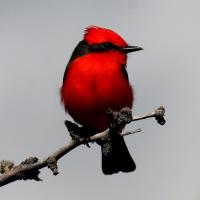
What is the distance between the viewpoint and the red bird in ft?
27.0

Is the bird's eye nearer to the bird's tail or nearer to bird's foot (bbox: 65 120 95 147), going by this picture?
the bird's tail

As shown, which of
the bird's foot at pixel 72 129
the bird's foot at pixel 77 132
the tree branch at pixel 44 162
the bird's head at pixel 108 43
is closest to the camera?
the tree branch at pixel 44 162

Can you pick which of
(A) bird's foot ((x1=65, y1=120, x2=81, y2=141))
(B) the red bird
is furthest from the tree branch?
(B) the red bird

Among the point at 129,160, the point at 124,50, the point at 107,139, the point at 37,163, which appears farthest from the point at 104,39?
the point at 37,163

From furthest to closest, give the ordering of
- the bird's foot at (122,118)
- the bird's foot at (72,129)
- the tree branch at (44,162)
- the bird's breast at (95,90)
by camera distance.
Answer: the bird's breast at (95,90) < the bird's foot at (72,129) < the bird's foot at (122,118) < the tree branch at (44,162)

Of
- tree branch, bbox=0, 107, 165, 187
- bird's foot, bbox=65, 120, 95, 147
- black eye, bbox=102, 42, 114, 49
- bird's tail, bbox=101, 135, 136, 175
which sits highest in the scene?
black eye, bbox=102, 42, 114, 49

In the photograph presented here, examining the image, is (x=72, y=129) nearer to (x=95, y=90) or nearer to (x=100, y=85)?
(x=95, y=90)

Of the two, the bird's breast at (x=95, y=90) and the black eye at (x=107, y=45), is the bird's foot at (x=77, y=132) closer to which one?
the bird's breast at (x=95, y=90)

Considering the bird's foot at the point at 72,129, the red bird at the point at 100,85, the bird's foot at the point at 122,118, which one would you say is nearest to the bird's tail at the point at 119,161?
the red bird at the point at 100,85

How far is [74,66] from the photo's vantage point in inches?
342

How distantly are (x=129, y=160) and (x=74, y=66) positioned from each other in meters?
1.70

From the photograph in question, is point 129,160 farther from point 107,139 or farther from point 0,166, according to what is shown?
point 0,166

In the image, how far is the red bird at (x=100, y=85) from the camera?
822 centimetres

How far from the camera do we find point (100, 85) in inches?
325
